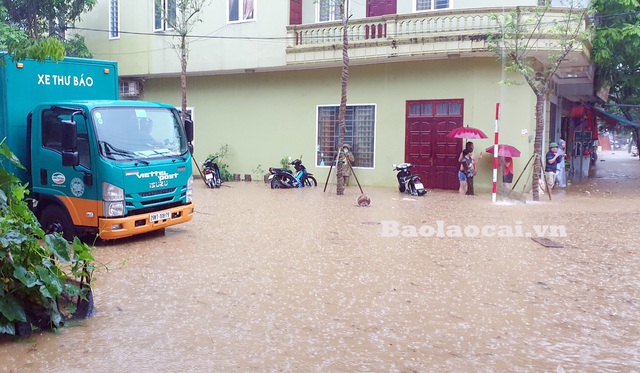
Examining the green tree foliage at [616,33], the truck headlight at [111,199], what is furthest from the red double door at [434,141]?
the truck headlight at [111,199]

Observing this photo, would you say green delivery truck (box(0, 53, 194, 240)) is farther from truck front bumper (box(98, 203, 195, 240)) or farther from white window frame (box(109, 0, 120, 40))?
white window frame (box(109, 0, 120, 40))

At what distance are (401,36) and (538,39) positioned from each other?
373 centimetres

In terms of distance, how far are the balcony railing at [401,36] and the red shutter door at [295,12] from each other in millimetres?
632

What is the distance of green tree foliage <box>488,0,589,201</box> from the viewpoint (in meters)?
14.3

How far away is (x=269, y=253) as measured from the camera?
8258 mm

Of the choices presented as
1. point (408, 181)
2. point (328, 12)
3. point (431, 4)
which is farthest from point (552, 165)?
point (328, 12)

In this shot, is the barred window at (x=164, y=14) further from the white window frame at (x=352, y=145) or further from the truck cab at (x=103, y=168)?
the truck cab at (x=103, y=168)

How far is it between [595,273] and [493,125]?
9750mm

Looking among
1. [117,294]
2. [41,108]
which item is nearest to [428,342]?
[117,294]

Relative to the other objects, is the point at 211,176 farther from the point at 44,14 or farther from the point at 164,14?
the point at 44,14

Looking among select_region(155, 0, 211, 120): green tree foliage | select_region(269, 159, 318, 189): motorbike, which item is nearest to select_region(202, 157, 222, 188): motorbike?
select_region(269, 159, 318, 189): motorbike

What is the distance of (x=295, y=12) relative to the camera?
19391 mm

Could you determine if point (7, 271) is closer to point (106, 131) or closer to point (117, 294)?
point (117, 294)

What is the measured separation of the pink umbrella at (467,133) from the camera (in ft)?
50.6
